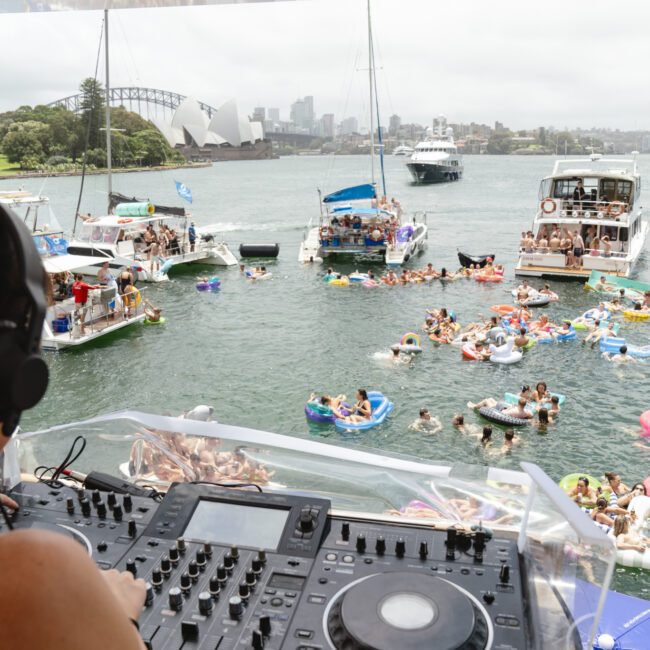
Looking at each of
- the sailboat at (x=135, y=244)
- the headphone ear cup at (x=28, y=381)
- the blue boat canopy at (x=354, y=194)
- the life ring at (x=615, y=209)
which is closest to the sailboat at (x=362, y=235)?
the blue boat canopy at (x=354, y=194)

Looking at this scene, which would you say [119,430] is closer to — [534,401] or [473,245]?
[534,401]

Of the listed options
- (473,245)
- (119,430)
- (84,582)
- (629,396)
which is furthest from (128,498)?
(473,245)

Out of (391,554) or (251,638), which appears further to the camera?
(391,554)

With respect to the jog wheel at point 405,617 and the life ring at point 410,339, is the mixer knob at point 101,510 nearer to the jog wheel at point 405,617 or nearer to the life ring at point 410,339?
the jog wheel at point 405,617

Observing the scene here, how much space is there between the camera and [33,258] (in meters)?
1.10

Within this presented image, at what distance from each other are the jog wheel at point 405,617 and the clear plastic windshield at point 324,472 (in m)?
0.34

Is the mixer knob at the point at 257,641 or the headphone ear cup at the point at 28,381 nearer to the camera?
the headphone ear cup at the point at 28,381

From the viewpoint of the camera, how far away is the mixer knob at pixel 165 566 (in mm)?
3023

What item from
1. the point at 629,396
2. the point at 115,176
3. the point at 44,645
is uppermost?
the point at 115,176

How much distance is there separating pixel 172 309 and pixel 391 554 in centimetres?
2425

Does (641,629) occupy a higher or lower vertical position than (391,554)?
lower

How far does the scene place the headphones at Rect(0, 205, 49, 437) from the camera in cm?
107

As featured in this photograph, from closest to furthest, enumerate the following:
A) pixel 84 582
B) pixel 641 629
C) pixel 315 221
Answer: pixel 84 582, pixel 641 629, pixel 315 221

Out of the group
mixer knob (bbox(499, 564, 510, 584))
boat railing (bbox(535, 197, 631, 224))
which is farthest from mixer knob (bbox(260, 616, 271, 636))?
boat railing (bbox(535, 197, 631, 224))
